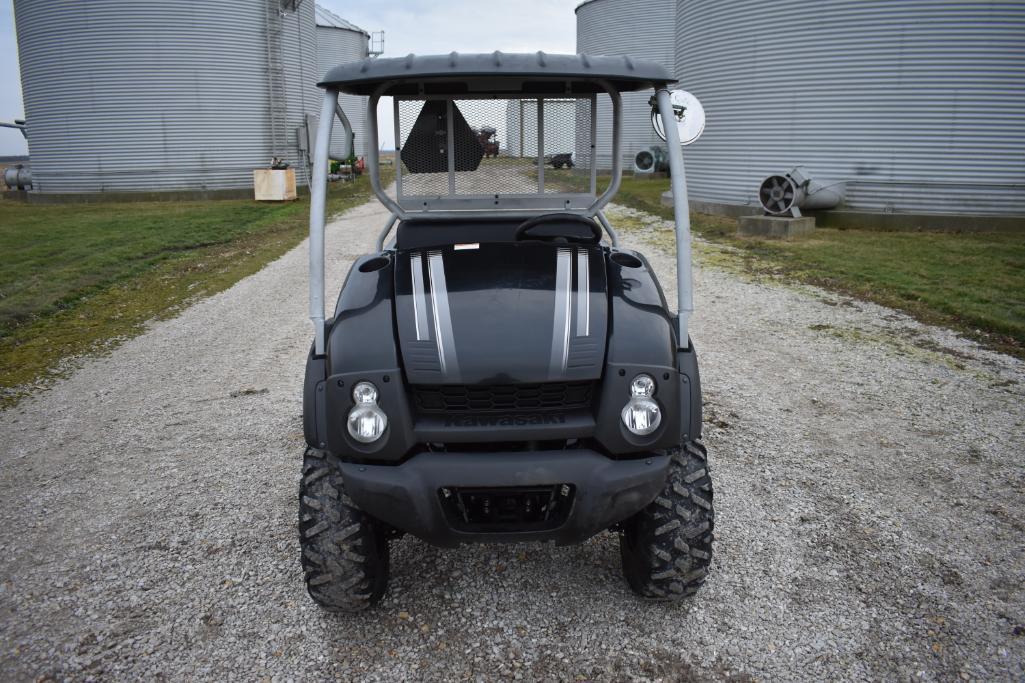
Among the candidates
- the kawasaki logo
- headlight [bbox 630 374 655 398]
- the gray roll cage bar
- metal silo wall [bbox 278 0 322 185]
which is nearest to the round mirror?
the gray roll cage bar

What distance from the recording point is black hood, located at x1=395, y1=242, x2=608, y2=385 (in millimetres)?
2729

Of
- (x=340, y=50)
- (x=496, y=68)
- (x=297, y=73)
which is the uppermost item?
(x=340, y=50)

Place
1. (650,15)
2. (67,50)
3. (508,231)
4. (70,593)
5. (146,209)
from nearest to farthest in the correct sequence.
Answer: (70,593)
(508,231)
(146,209)
(67,50)
(650,15)

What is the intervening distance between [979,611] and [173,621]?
3.24m

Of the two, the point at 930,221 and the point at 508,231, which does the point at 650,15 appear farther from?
the point at 508,231

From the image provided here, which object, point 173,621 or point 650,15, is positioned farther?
point 650,15

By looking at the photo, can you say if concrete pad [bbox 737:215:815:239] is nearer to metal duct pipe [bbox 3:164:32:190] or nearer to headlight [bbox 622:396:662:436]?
headlight [bbox 622:396:662:436]

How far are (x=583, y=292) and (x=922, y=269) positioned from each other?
31.7 ft

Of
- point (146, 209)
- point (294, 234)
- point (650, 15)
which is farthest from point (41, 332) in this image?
point (650, 15)

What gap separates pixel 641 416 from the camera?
2723mm

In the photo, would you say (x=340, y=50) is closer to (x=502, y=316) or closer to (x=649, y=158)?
(x=649, y=158)

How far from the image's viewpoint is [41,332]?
794cm

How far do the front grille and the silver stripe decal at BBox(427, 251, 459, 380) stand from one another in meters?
0.08

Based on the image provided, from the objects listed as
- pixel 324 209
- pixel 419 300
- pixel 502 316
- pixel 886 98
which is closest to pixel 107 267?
pixel 324 209
